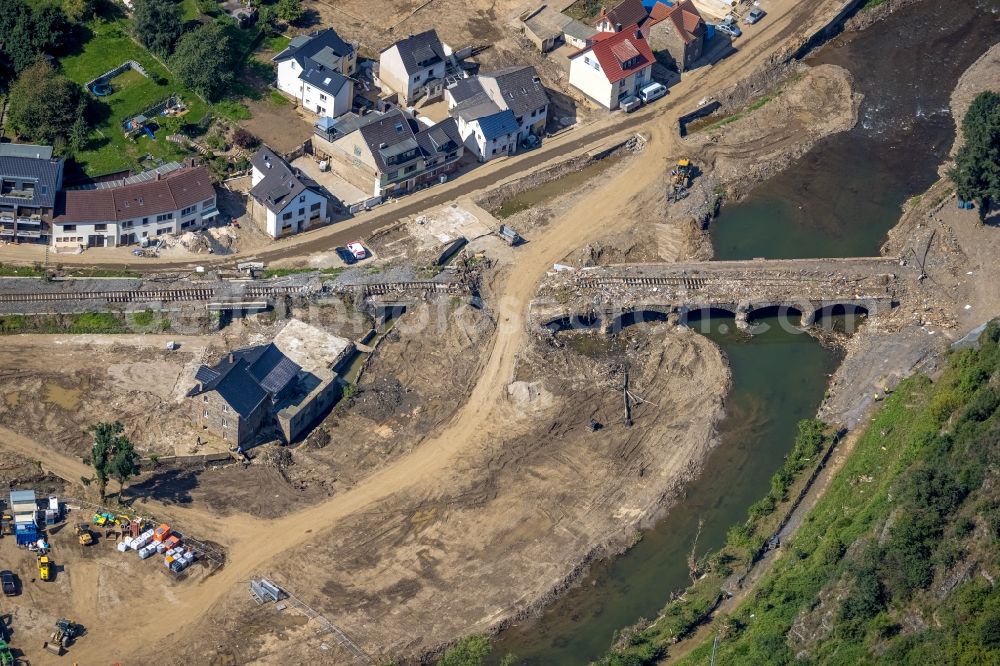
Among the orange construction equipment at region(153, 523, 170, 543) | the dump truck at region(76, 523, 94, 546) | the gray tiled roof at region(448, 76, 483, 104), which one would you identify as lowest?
the dump truck at region(76, 523, 94, 546)

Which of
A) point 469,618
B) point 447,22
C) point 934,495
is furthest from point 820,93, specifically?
point 469,618

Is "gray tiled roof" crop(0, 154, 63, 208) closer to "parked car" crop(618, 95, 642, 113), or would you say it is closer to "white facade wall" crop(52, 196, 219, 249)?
"white facade wall" crop(52, 196, 219, 249)

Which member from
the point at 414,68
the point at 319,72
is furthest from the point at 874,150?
the point at 319,72

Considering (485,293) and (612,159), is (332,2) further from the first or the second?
(485,293)

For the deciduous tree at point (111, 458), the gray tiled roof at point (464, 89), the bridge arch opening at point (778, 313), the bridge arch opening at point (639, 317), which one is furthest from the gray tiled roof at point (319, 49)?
the deciduous tree at point (111, 458)

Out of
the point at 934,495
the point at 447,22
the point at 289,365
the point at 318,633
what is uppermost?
the point at 447,22

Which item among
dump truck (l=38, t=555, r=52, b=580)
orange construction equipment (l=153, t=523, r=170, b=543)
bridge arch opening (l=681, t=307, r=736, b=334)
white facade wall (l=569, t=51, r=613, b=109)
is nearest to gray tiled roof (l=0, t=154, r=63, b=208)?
orange construction equipment (l=153, t=523, r=170, b=543)
